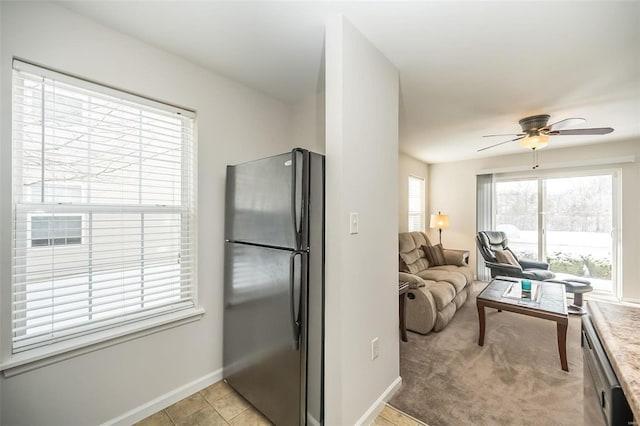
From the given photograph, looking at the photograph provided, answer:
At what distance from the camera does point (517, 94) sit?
2.53 metres

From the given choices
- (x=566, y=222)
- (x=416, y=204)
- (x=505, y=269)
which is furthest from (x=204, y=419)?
(x=566, y=222)

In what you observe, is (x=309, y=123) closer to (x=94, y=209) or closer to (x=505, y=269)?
(x=94, y=209)

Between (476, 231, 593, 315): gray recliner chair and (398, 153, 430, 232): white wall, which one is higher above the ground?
(398, 153, 430, 232): white wall

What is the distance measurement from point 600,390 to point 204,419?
1.99m

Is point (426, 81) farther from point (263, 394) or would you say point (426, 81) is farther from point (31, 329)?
point (31, 329)

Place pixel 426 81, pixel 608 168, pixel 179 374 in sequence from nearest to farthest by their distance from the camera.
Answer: pixel 179 374, pixel 426 81, pixel 608 168

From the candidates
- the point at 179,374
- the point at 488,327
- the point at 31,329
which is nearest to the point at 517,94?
the point at 488,327

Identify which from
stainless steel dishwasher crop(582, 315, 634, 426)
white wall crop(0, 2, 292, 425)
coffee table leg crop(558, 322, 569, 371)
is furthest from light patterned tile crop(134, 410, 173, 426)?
coffee table leg crop(558, 322, 569, 371)

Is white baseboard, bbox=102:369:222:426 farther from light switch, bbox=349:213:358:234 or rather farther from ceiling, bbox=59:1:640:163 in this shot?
ceiling, bbox=59:1:640:163

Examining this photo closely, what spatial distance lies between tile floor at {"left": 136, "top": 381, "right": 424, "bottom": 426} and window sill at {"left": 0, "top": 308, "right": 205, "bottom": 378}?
1.75 feet

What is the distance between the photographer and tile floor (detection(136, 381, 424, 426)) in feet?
5.52

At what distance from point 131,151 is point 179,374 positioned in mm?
1565

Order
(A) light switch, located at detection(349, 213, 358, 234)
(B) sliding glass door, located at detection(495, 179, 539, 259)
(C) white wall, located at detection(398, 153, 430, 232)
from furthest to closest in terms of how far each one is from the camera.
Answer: (C) white wall, located at detection(398, 153, 430, 232)
(B) sliding glass door, located at detection(495, 179, 539, 259)
(A) light switch, located at detection(349, 213, 358, 234)

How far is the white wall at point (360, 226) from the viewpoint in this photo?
148cm
